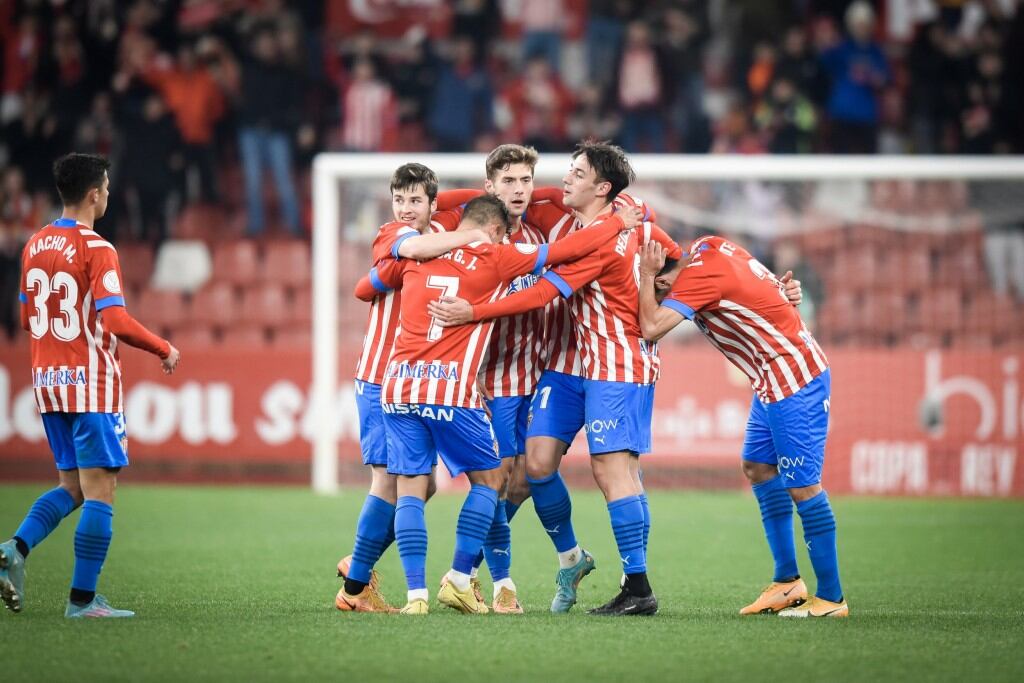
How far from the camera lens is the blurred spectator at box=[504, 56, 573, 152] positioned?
657 inches

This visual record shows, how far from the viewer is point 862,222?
1471 centimetres

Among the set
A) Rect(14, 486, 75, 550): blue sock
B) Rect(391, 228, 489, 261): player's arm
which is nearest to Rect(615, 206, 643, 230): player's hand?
Rect(391, 228, 489, 261): player's arm

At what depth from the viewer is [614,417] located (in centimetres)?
690

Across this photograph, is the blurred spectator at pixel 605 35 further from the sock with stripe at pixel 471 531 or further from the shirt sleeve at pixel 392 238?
the sock with stripe at pixel 471 531

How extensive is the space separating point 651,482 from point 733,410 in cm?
116

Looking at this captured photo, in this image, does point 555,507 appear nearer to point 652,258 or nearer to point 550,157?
point 652,258

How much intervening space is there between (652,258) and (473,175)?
23.7 feet

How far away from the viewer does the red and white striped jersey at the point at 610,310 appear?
693 centimetres

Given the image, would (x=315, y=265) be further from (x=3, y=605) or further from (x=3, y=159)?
(x=3, y=605)

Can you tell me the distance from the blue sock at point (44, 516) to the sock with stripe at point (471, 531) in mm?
1845

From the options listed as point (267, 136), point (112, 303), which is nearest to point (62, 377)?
point (112, 303)

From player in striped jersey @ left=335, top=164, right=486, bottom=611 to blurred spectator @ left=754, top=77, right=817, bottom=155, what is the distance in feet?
30.8

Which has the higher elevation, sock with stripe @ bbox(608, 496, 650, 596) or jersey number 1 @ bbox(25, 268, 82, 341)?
jersey number 1 @ bbox(25, 268, 82, 341)

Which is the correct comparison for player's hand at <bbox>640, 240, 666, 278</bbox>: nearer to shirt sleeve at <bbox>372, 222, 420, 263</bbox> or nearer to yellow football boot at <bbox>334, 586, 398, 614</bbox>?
shirt sleeve at <bbox>372, 222, 420, 263</bbox>
